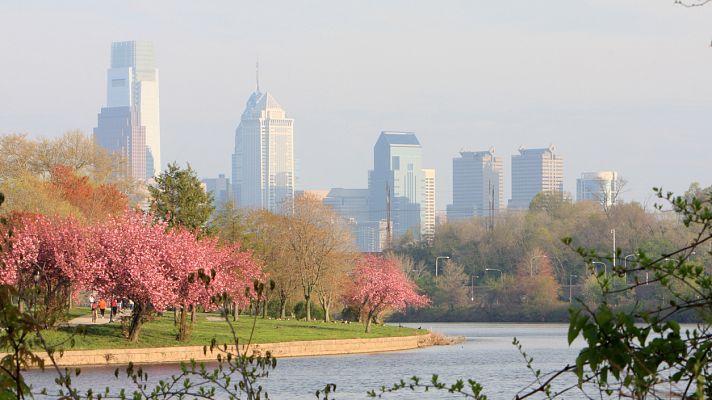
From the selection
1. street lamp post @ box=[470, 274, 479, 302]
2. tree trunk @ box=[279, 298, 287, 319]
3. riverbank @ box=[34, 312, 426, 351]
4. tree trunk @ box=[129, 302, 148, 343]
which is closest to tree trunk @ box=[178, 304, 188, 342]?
riverbank @ box=[34, 312, 426, 351]

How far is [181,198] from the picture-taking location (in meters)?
56.2

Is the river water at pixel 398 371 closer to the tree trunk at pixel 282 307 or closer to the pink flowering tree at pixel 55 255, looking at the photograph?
the pink flowering tree at pixel 55 255

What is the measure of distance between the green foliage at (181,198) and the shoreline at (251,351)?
7.07 m

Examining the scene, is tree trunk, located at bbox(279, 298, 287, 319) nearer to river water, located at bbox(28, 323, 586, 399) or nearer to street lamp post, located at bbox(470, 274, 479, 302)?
river water, located at bbox(28, 323, 586, 399)

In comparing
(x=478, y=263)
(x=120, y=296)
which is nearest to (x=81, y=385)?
(x=120, y=296)

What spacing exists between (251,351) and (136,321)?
4574 mm

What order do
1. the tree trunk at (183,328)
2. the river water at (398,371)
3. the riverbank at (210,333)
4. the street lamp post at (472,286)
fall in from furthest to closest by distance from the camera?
the street lamp post at (472,286), the tree trunk at (183,328), the riverbank at (210,333), the river water at (398,371)

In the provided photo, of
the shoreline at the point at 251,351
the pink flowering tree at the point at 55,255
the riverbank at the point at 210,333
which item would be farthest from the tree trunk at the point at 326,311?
the pink flowering tree at the point at 55,255

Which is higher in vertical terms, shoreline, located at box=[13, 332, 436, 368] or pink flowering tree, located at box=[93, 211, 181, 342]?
pink flowering tree, located at box=[93, 211, 181, 342]

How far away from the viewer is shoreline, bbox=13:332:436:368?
41.3 meters

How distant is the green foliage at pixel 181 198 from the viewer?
55750 millimetres

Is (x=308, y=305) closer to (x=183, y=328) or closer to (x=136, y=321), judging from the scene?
(x=183, y=328)

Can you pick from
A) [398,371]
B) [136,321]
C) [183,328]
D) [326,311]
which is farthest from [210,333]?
[326,311]

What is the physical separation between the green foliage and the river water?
943 centimetres
